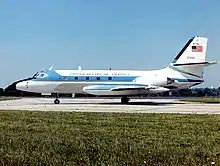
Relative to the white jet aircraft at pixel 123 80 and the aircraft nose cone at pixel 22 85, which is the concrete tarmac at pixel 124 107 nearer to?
the white jet aircraft at pixel 123 80

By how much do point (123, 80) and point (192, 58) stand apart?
21.3 ft

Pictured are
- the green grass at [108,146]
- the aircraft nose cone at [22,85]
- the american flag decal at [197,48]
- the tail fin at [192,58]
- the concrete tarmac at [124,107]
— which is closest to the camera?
the green grass at [108,146]

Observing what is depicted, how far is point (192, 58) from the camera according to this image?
36125mm

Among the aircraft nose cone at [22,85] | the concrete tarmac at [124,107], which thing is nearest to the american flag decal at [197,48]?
the concrete tarmac at [124,107]

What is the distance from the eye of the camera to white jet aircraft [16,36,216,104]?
113 feet

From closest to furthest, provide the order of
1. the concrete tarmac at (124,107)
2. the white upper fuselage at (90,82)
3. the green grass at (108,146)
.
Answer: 1. the green grass at (108,146)
2. the concrete tarmac at (124,107)
3. the white upper fuselage at (90,82)

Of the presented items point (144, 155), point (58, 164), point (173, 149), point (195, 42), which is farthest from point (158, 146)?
point (195, 42)

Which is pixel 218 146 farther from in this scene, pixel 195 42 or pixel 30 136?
pixel 195 42

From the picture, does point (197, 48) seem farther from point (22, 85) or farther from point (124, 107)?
point (22, 85)

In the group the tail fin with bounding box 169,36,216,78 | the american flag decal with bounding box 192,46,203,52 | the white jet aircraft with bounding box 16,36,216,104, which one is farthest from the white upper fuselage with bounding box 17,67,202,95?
the american flag decal with bounding box 192,46,203,52

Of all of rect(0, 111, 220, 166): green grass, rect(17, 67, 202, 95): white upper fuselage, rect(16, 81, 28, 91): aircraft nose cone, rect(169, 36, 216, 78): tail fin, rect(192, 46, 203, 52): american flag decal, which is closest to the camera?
rect(0, 111, 220, 166): green grass

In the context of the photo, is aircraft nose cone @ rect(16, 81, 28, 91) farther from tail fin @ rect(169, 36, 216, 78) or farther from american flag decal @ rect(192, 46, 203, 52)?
american flag decal @ rect(192, 46, 203, 52)

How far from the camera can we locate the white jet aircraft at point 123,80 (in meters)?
34.4

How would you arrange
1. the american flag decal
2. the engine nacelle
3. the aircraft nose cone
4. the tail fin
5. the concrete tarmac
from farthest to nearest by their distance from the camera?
the american flag decal
the tail fin
the engine nacelle
the aircraft nose cone
the concrete tarmac
